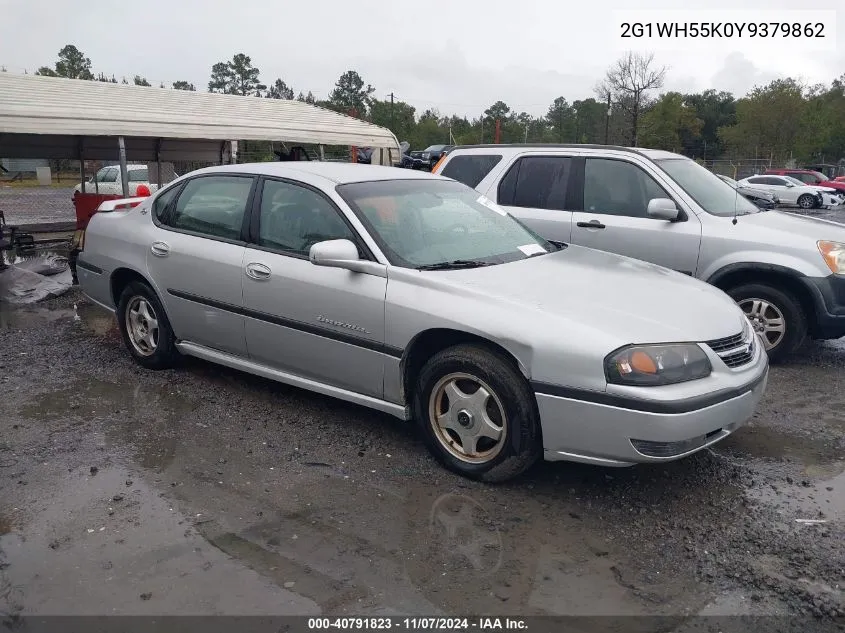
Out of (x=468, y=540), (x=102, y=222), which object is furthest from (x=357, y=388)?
(x=102, y=222)

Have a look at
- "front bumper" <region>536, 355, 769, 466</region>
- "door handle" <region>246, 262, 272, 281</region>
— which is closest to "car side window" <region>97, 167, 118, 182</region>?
"door handle" <region>246, 262, 272, 281</region>

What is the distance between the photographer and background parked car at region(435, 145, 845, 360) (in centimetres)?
586

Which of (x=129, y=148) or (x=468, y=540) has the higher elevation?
(x=129, y=148)

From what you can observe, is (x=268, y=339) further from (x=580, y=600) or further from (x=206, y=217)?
(x=580, y=600)

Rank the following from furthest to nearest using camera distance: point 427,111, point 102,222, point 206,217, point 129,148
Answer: point 427,111
point 129,148
point 102,222
point 206,217

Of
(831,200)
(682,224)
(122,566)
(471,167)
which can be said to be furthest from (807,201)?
(122,566)

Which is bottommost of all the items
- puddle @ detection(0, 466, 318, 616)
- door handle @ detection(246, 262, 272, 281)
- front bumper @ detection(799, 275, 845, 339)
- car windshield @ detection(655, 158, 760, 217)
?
puddle @ detection(0, 466, 318, 616)

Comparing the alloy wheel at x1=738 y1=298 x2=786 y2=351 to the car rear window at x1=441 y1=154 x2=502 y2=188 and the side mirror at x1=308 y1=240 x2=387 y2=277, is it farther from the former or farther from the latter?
the side mirror at x1=308 y1=240 x2=387 y2=277

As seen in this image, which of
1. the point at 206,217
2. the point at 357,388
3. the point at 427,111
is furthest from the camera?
the point at 427,111

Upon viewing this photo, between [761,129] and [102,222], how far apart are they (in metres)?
53.6

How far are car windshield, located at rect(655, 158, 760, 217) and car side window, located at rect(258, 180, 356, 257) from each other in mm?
3427

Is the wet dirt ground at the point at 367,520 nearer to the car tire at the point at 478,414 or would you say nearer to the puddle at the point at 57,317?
the car tire at the point at 478,414

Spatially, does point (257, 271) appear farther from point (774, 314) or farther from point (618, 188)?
point (774, 314)

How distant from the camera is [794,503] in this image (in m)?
3.75
